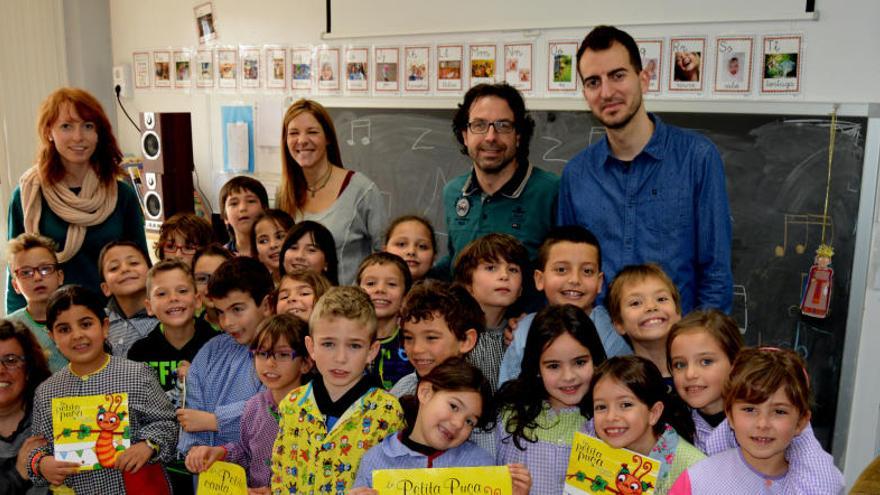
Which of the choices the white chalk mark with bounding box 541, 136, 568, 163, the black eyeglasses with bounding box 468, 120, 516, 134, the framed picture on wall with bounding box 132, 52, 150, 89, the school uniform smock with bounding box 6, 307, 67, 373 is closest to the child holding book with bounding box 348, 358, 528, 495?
the black eyeglasses with bounding box 468, 120, 516, 134

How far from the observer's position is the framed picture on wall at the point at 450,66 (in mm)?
4051

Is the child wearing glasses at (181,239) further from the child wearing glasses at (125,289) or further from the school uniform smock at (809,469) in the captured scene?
the school uniform smock at (809,469)

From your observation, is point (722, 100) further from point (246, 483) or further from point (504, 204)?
point (246, 483)

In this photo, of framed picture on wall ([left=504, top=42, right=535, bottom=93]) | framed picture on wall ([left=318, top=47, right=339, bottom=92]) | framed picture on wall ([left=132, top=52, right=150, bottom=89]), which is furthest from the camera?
framed picture on wall ([left=132, top=52, right=150, bottom=89])

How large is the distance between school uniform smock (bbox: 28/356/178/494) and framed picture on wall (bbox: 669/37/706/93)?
2.62 metres

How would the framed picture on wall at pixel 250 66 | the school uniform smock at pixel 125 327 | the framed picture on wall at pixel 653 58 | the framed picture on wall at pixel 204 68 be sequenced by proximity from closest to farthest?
the school uniform smock at pixel 125 327 < the framed picture on wall at pixel 653 58 < the framed picture on wall at pixel 250 66 < the framed picture on wall at pixel 204 68

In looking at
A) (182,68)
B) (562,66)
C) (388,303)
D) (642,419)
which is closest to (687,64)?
(562,66)

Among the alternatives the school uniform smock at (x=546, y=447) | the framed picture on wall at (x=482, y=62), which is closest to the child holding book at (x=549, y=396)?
the school uniform smock at (x=546, y=447)

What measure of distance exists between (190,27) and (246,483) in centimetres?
417

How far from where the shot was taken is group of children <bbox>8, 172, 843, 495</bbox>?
1748 millimetres

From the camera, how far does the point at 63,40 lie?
554 cm

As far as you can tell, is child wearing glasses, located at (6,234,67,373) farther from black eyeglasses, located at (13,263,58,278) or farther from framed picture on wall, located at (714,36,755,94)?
framed picture on wall, located at (714,36,755,94)

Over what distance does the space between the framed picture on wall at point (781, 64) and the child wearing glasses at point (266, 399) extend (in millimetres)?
2304

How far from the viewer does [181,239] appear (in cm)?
328
